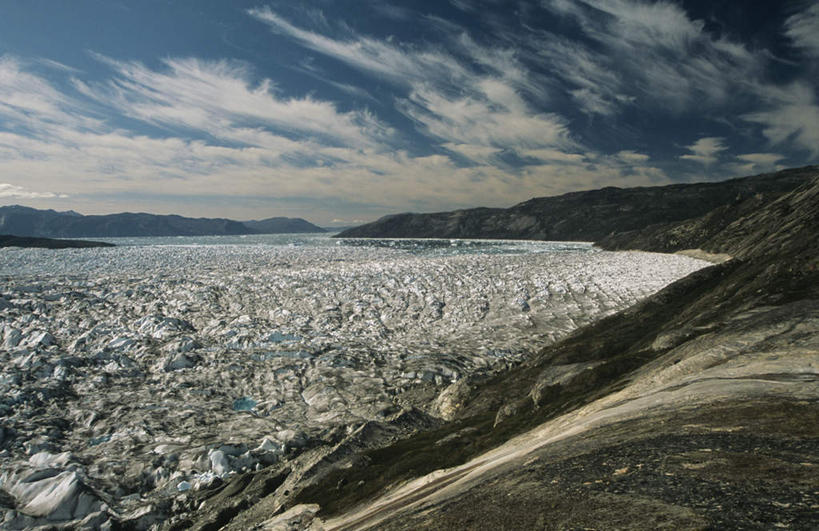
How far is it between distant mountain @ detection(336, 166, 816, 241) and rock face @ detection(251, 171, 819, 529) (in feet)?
312

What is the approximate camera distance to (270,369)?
973 cm

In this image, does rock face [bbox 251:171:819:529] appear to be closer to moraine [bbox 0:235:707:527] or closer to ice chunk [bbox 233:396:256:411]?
moraine [bbox 0:235:707:527]

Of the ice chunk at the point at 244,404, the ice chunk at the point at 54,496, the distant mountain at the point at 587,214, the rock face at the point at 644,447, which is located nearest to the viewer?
the rock face at the point at 644,447

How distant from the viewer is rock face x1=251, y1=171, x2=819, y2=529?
6.67ft

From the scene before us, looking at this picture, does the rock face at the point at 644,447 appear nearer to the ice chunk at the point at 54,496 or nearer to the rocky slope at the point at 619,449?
the rocky slope at the point at 619,449

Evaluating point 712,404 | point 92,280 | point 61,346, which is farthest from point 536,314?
point 92,280

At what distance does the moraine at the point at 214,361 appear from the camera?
5832mm

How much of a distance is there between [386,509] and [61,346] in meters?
11.4

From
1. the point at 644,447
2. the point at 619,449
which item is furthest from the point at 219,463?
the point at 644,447

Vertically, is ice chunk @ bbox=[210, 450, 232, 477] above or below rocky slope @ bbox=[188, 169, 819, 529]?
below

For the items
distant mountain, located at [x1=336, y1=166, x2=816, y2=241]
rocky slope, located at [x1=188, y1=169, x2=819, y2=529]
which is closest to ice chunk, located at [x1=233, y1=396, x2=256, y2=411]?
rocky slope, located at [x1=188, y1=169, x2=819, y2=529]

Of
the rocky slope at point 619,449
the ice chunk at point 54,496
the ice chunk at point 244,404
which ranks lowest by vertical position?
the ice chunk at point 244,404

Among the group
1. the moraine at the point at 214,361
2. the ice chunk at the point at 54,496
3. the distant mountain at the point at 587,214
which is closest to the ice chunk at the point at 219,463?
the moraine at the point at 214,361

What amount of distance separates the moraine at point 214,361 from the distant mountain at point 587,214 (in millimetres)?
89014
